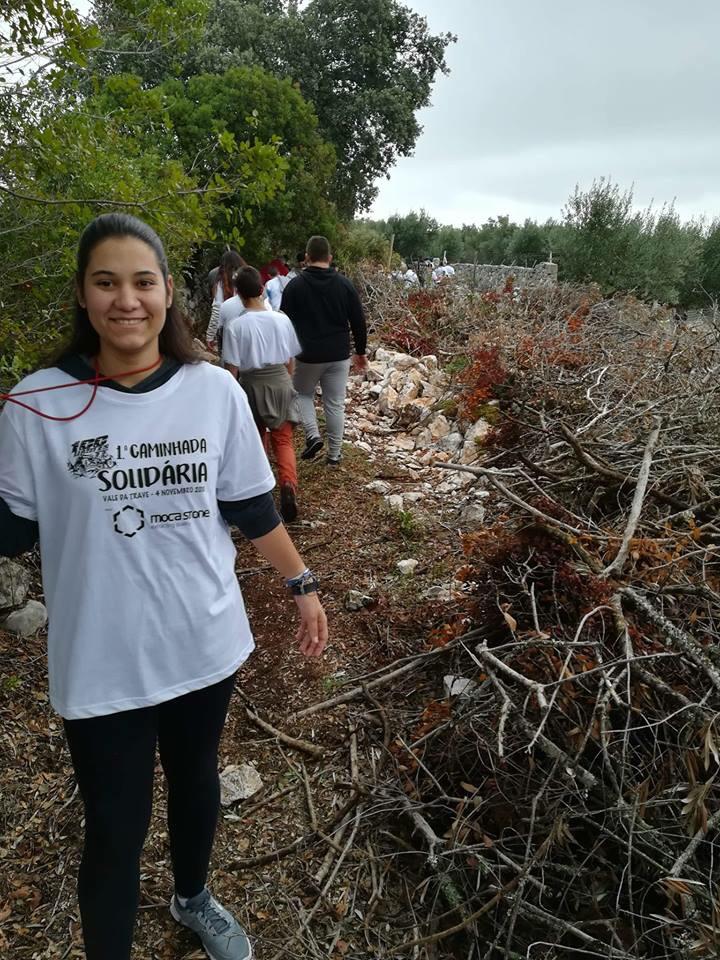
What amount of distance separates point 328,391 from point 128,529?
4.31 meters

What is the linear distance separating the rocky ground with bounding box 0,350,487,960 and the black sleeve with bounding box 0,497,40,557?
1.39 m

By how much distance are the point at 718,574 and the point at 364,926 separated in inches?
73.4

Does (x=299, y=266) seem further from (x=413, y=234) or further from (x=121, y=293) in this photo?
(x=413, y=234)

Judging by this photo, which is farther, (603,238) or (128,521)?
(603,238)

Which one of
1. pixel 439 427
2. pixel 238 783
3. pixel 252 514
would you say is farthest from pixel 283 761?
pixel 439 427

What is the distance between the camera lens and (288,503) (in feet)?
15.5

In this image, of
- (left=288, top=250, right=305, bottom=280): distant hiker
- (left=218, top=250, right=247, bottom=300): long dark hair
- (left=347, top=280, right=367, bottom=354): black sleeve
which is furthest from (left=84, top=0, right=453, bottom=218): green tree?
(left=347, top=280, right=367, bottom=354): black sleeve

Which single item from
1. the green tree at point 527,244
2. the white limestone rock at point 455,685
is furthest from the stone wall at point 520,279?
the green tree at point 527,244

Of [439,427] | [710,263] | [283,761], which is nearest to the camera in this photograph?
[283,761]

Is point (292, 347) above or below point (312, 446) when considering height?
above

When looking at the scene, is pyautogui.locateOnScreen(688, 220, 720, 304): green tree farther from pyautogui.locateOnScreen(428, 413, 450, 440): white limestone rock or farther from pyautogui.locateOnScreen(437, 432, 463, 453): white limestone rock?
pyautogui.locateOnScreen(437, 432, 463, 453): white limestone rock

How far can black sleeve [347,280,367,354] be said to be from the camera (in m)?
5.41

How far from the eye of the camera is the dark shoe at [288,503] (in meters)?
Result: 4.70

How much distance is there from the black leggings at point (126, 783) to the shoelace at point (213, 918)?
37cm
